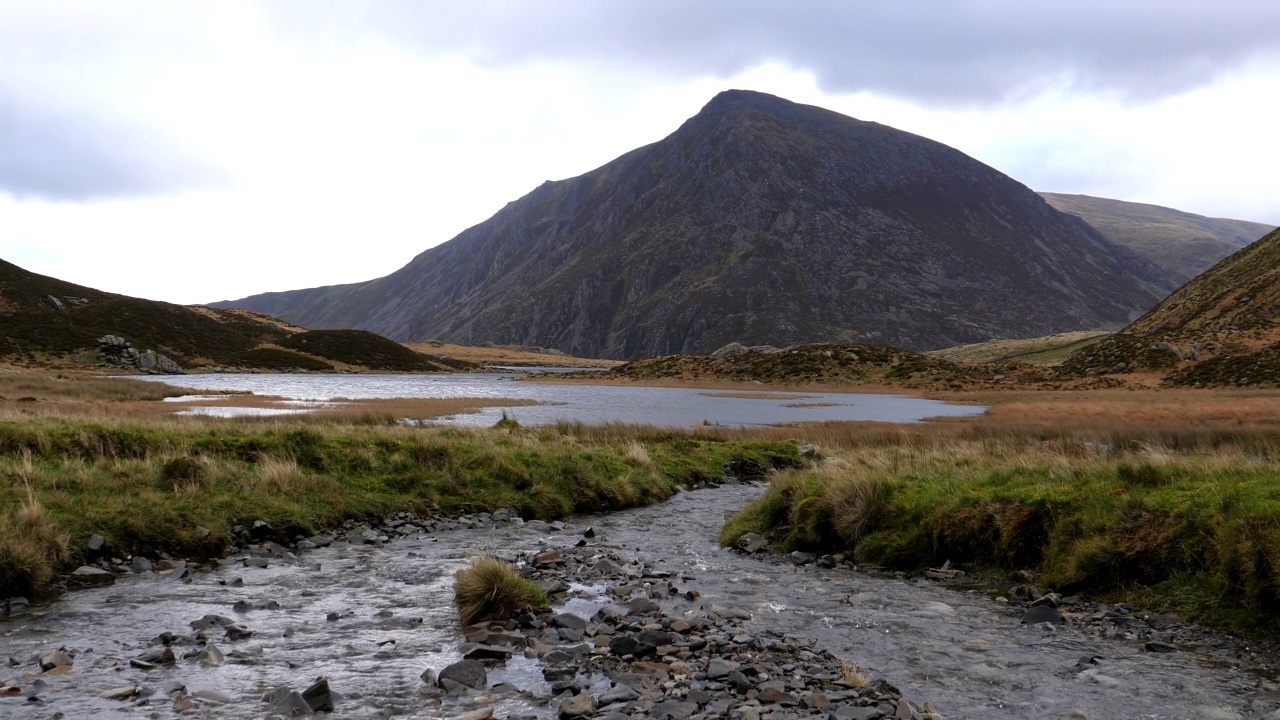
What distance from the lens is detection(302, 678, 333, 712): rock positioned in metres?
8.71

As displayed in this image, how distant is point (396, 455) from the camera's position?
2452cm

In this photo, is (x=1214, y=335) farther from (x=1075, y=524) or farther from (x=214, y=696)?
(x=214, y=696)

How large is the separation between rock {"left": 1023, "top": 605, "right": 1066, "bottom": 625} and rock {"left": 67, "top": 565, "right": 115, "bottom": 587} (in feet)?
52.8

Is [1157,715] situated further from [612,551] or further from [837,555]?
[612,551]

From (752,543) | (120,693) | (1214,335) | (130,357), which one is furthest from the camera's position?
(130,357)

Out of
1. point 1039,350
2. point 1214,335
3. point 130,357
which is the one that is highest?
point 1214,335

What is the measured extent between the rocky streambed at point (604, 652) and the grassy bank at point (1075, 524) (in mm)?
1022

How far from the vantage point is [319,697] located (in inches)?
345

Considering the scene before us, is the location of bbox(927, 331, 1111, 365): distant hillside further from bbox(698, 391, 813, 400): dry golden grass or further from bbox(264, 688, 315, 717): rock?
bbox(264, 688, 315, 717): rock

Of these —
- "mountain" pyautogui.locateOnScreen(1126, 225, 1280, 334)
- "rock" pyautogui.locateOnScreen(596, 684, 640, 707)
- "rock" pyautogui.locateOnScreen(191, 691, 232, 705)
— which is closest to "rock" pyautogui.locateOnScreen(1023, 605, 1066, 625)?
"rock" pyautogui.locateOnScreen(596, 684, 640, 707)

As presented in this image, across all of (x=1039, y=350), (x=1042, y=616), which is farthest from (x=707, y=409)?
(x=1039, y=350)

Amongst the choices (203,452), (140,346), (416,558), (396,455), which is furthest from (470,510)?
(140,346)

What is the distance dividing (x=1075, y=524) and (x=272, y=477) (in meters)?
19.1

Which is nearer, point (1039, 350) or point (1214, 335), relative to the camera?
point (1214, 335)
